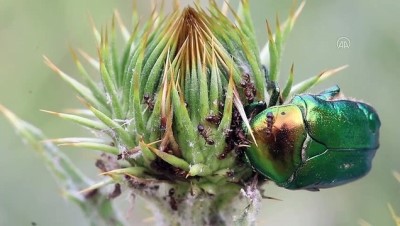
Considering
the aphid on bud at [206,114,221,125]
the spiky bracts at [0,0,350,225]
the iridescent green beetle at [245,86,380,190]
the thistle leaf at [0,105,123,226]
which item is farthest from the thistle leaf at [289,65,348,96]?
the thistle leaf at [0,105,123,226]

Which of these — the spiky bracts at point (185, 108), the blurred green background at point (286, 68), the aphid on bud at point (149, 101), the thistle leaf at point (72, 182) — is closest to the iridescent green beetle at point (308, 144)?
the spiky bracts at point (185, 108)

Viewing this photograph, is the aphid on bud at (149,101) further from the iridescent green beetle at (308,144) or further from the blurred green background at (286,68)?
the blurred green background at (286,68)

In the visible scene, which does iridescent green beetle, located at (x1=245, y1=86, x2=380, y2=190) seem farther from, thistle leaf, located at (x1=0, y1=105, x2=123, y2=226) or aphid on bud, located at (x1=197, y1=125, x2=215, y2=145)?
thistle leaf, located at (x1=0, y1=105, x2=123, y2=226)

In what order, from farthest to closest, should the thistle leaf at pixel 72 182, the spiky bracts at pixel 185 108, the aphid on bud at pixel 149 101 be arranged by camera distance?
the thistle leaf at pixel 72 182 < the aphid on bud at pixel 149 101 < the spiky bracts at pixel 185 108

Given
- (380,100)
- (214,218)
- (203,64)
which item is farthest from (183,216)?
(380,100)

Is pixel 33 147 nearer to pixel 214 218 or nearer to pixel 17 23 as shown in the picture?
pixel 214 218

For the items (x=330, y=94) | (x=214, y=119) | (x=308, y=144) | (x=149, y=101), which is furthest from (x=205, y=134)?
(x=330, y=94)
